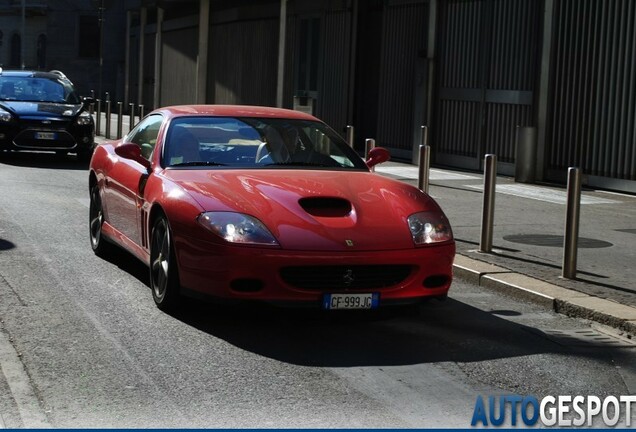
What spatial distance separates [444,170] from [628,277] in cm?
1198

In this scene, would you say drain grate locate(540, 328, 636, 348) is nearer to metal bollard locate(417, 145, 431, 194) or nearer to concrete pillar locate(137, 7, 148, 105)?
metal bollard locate(417, 145, 431, 194)

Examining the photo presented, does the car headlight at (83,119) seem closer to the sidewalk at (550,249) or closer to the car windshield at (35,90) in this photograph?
the car windshield at (35,90)

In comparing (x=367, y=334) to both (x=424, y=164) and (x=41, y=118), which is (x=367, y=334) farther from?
(x=41, y=118)

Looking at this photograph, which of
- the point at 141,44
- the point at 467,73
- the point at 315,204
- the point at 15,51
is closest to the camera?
the point at 315,204

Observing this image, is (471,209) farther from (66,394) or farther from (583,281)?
(66,394)

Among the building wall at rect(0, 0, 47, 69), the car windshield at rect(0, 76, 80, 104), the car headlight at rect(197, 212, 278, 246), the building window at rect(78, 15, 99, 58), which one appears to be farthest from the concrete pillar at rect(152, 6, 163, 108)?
the car headlight at rect(197, 212, 278, 246)

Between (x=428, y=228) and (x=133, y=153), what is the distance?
2.43 m

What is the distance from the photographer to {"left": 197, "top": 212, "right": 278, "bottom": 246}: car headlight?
24.7 ft

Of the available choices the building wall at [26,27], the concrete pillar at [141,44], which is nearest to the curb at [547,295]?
the concrete pillar at [141,44]

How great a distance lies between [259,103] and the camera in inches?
1297

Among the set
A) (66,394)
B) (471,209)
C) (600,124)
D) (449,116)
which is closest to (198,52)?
(449,116)

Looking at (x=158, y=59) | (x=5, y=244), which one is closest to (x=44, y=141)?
(x=5, y=244)

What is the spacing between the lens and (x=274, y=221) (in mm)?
7633

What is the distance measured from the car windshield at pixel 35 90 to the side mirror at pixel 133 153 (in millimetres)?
13482
